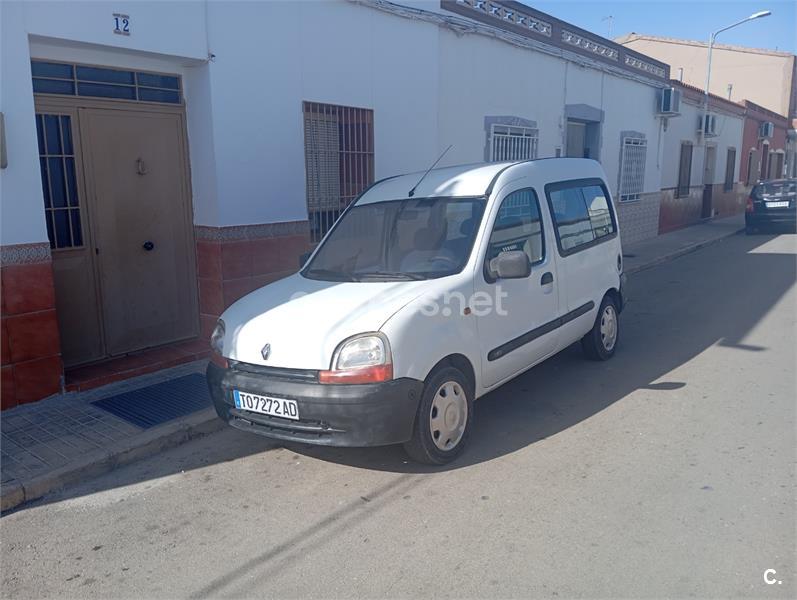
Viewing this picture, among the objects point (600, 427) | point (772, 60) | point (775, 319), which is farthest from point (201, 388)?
point (772, 60)

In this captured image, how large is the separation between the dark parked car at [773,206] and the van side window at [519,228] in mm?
16075

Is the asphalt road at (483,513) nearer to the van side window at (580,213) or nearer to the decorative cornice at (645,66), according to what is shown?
the van side window at (580,213)

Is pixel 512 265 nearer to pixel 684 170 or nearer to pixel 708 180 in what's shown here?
pixel 684 170

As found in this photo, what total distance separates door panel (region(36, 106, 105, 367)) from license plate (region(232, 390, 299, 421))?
8.84 ft

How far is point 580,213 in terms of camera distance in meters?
5.84

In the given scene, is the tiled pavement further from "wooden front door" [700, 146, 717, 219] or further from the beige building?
the beige building

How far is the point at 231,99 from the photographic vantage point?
21.2ft

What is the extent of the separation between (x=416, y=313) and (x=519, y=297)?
114 cm

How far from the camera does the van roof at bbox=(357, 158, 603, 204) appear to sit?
193 inches

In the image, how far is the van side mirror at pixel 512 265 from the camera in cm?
433

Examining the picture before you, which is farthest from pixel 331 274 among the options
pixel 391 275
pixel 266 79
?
pixel 266 79

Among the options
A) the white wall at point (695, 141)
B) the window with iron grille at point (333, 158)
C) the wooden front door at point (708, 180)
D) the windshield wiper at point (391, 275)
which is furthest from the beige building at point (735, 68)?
the windshield wiper at point (391, 275)

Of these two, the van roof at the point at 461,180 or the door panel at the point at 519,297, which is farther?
the van roof at the point at 461,180

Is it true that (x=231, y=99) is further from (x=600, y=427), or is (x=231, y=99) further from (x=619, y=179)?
(x=619, y=179)
